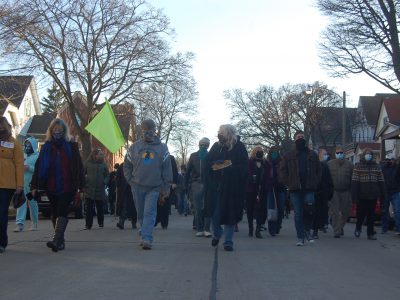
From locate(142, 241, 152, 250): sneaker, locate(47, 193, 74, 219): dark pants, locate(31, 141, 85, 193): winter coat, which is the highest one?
locate(31, 141, 85, 193): winter coat

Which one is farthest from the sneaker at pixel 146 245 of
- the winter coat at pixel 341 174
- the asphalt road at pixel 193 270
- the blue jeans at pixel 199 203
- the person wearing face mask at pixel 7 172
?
the winter coat at pixel 341 174

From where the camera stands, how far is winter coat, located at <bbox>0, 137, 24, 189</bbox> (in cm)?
848

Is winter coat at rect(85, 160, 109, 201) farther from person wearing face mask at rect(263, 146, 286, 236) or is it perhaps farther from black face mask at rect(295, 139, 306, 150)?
black face mask at rect(295, 139, 306, 150)

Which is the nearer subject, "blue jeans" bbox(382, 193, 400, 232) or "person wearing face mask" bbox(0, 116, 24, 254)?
"person wearing face mask" bbox(0, 116, 24, 254)

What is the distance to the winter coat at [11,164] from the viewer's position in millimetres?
8484

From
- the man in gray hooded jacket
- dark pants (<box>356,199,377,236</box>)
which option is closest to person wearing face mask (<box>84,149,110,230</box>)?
the man in gray hooded jacket

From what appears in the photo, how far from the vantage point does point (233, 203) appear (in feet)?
30.2

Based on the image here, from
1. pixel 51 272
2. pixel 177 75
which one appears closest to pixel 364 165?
pixel 51 272

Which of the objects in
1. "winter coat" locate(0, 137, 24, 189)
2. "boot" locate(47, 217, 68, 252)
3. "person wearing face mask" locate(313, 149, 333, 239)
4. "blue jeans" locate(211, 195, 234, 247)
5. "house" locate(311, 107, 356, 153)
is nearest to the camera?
"winter coat" locate(0, 137, 24, 189)

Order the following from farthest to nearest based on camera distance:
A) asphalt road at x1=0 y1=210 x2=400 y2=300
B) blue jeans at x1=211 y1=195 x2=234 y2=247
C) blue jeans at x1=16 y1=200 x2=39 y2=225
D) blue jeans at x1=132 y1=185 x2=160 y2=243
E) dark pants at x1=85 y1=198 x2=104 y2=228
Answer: dark pants at x1=85 y1=198 x2=104 y2=228 < blue jeans at x1=16 y1=200 x2=39 y2=225 < blue jeans at x1=211 y1=195 x2=234 y2=247 < blue jeans at x1=132 y1=185 x2=160 y2=243 < asphalt road at x1=0 y1=210 x2=400 y2=300

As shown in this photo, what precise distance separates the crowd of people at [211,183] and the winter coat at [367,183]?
0.07 ft

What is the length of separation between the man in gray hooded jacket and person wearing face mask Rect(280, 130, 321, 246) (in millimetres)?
2569

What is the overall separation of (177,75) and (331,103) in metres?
28.6

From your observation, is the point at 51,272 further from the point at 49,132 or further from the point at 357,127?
the point at 357,127
